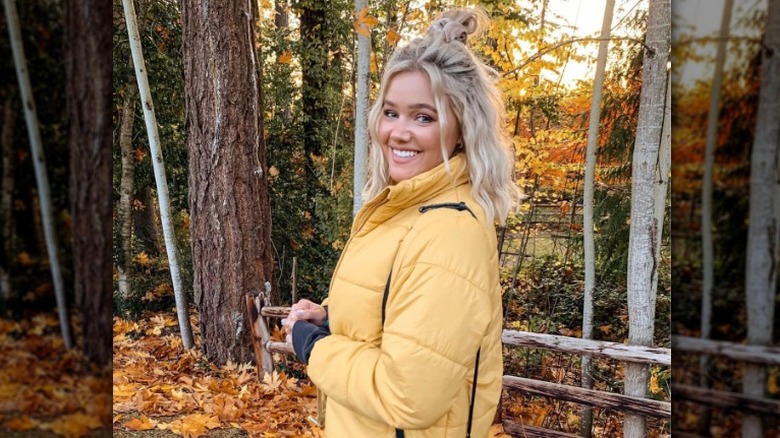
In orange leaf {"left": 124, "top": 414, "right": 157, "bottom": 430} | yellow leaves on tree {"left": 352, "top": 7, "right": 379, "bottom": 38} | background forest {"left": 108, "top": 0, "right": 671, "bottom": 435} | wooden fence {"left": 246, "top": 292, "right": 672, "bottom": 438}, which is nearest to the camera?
orange leaf {"left": 124, "top": 414, "right": 157, "bottom": 430}

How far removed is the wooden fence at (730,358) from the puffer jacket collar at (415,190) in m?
0.60

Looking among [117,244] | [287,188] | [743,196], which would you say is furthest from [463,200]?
[117,244]

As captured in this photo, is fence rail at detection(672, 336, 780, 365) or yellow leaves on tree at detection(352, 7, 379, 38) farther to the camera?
yellow leaves on tree at detection(352, 7, 379, 38)

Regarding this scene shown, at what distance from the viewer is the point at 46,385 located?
1206 millimetres

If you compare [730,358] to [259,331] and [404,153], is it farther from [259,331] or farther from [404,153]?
[259,331]

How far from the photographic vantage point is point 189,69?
4156 mm

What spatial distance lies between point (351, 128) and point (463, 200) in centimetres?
570

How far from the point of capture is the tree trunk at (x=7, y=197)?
1108mm

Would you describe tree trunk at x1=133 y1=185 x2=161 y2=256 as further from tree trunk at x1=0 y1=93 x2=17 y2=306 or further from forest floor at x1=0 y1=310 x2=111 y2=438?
tree trunk at x1=0 y1=93 x2=17 y2=306

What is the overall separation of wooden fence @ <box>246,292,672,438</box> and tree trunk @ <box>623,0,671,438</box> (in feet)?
0.86

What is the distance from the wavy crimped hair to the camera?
130 cm

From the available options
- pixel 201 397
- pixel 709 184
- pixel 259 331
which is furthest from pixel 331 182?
pixel 709 184

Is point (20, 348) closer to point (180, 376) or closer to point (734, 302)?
point (734, 302)

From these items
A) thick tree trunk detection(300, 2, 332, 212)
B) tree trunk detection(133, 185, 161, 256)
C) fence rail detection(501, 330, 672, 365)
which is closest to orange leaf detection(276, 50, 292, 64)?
thick tree trunk detection(300, 2, 332, 212)
